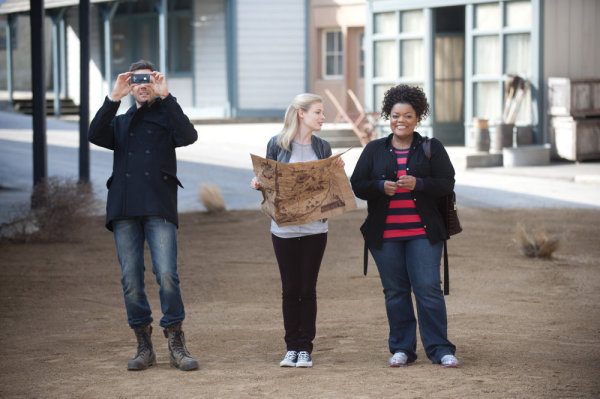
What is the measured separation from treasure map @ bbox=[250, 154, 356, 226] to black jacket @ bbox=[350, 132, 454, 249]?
0.50 ft

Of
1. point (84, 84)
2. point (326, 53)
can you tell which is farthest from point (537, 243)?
point (326, 53)

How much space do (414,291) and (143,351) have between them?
156 centimetres

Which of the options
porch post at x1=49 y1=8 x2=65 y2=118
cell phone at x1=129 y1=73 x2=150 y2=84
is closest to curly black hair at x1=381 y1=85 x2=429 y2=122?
cell phone at x1=129 y1=73 x2=150 y2=84

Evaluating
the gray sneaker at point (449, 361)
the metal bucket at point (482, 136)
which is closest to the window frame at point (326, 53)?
the metal bucket at point (482, 136)

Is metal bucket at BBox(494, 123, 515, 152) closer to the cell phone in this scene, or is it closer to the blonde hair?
the blonde hair

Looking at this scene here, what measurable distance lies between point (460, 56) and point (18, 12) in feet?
45.2

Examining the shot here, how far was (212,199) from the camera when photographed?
1341 centimetres

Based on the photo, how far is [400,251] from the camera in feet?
19.2

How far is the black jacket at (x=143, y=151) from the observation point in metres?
5.66

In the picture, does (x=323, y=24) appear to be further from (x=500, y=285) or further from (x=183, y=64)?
(x=500, y=285)

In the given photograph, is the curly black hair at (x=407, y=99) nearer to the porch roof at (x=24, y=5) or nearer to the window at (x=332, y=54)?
the porch roof at (x=24, y=5)

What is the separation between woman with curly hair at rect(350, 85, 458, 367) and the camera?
574 centimetres

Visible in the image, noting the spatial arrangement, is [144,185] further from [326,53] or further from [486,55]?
[326,53]

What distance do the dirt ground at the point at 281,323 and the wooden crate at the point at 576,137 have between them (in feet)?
18.2
